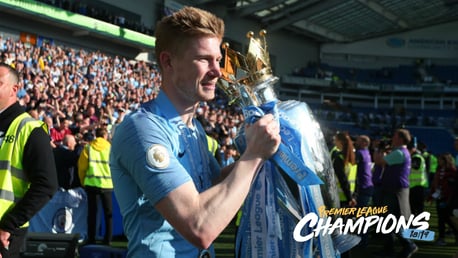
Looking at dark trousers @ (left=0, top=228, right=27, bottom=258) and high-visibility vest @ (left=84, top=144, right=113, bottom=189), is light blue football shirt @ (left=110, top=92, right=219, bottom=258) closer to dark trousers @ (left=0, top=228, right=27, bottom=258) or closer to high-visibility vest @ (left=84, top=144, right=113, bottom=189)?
dark trousers @ (left=0, top=228, right=27, bottom=258)

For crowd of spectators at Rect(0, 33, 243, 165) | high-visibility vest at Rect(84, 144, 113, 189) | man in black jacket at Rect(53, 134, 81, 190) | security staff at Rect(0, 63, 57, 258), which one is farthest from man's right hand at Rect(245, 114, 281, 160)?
man in black jacket at Rect(53, 134, 81, 190)

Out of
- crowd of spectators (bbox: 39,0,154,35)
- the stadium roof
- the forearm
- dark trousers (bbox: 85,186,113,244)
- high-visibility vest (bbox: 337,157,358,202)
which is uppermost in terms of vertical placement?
the stadium roof

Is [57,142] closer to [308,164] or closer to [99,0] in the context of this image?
[308,164]

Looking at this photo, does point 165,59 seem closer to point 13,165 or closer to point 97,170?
point 13,165

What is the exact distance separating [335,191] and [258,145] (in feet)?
1.53

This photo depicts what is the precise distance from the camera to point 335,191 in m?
1.67

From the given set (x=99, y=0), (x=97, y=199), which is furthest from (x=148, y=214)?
(x=99, y=0)

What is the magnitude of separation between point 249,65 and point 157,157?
49cm

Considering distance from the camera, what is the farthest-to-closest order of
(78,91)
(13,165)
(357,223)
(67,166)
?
(78,91) → (67,166) → (13,165) → (357,223)

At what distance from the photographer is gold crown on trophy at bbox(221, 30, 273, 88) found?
1.61m

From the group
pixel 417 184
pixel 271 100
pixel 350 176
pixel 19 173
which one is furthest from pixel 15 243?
pixel 417 184

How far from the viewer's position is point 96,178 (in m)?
6.26

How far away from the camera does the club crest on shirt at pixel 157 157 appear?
1311 millimetres

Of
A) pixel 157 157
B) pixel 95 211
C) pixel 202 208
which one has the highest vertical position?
pixel 157 157
